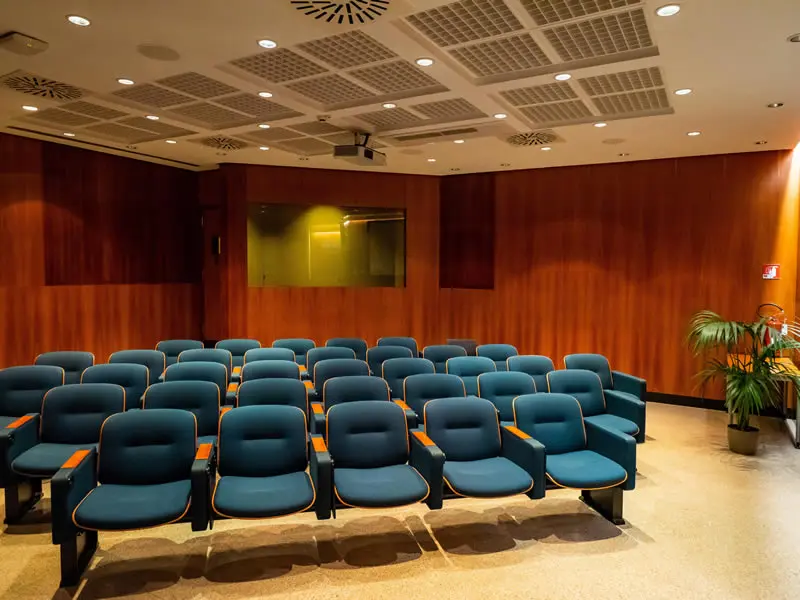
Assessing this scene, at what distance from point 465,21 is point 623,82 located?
190cm

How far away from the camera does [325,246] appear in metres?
9.76

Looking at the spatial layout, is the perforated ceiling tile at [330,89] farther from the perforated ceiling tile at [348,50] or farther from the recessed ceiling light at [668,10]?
the recessed ceiling light at [668,10]

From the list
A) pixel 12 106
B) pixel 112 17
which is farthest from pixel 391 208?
pixel 112 17

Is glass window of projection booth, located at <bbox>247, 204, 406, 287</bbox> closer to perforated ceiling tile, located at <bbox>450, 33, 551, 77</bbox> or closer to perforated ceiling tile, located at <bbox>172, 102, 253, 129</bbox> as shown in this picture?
perforated ceiling tile, located at <bbox>172, 102, 253, 129</bbox>

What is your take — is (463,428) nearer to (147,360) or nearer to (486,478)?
(486,478)

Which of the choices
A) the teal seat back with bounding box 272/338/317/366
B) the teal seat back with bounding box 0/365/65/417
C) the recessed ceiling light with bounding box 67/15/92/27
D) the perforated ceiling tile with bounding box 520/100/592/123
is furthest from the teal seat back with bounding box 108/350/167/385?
the perforated ceiling tile with bounding box 520/100/592/123

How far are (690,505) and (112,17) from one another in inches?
225

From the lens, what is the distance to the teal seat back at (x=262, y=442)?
12.2ft

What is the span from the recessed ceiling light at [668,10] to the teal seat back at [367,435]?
3.21 metres

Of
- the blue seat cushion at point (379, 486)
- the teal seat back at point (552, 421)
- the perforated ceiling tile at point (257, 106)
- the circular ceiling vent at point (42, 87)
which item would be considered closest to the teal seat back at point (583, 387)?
the teal seat back at point (552, 421)

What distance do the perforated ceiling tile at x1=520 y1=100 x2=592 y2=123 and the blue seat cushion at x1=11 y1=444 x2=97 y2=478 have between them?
5.06m

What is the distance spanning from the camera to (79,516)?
3053 millimetres

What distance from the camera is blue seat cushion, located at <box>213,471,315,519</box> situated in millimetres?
3188

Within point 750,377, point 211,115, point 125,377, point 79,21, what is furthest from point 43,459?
point 750,377
